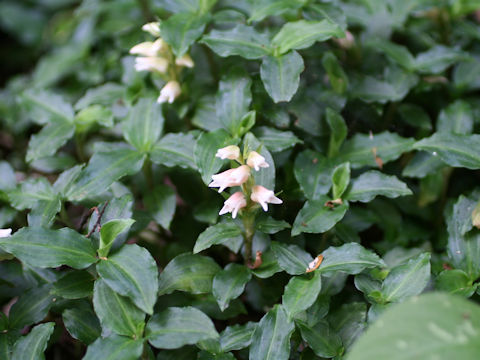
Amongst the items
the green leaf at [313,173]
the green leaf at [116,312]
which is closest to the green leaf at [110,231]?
the green leaf at [116,312]

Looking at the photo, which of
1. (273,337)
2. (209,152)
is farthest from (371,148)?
(273,337)

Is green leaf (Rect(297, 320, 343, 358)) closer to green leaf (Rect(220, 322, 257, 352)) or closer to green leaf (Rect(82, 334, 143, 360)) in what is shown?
green leaf (Rect(220, 322, 257, 352))

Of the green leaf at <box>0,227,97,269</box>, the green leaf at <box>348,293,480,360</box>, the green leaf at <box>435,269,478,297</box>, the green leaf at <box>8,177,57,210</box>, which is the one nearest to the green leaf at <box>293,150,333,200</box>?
the green leaf at <box>435,269,478,297</box>

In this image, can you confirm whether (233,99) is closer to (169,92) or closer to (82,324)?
(169,92)

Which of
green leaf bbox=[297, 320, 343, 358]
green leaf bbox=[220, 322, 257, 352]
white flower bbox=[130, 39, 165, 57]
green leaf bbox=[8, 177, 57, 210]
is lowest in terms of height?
green leaf bbox=[220, 322, 257, 352]

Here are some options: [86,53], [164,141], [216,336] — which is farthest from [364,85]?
[86,53]
